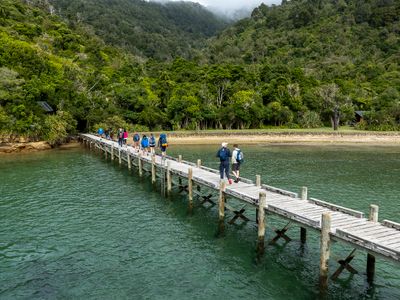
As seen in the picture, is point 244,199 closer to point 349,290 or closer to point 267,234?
point 267,234

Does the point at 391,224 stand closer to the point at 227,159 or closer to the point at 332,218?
the point at 332,218

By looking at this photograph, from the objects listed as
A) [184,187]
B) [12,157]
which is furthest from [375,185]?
Result: [12,157]

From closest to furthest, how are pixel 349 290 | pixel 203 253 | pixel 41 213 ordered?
pixel 349 290
pixel 203 253
pixel 41 213

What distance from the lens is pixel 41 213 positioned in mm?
22094

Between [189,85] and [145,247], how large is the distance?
222 ft

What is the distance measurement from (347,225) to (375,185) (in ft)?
63.3

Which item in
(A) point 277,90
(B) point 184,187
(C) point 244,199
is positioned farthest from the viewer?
(A) point 277,90

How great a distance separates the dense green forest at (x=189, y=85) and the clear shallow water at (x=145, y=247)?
28551 mm

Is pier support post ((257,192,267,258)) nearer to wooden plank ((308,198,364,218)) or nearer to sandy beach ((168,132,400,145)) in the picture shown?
wooden plank ((308,198,364,218))

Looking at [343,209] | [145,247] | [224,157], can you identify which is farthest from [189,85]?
[343,209]

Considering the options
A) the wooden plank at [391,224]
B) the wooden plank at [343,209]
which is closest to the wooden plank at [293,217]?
the wooden plank at [343,209]

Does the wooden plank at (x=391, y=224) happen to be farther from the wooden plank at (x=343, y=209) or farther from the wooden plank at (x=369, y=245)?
the wooden plank at (x=369, y=245)

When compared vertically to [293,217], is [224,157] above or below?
above

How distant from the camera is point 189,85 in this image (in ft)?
269
